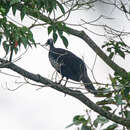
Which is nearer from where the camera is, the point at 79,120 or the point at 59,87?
the point at 79,120

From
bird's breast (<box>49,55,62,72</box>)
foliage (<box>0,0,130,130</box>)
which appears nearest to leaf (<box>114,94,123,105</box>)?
foliage (<box>0,0,130,130</box>)

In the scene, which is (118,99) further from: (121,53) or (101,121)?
(121,53)

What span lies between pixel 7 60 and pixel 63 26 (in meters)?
0.49

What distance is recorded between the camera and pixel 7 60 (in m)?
3.93

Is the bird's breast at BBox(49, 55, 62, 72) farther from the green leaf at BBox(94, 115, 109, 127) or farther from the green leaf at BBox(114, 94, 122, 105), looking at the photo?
the green leaf at BBox(114, 94, 122, 105)

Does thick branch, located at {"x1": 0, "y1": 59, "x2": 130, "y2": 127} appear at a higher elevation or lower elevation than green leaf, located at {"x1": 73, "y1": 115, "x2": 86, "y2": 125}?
higher

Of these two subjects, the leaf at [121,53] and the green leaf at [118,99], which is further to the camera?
the leaf at [121,53]

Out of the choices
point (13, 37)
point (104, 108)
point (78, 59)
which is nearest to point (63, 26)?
point (13, 37)

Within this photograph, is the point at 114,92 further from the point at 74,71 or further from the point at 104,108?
the point at 74,71

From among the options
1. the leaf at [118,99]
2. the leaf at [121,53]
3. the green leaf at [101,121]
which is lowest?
the green leaf at [101,121]

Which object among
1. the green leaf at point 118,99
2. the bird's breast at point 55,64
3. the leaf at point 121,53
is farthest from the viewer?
the bird's breast at point 55,64

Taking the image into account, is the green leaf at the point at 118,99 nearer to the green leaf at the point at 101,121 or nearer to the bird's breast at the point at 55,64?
the green leaf at the point at 101,121

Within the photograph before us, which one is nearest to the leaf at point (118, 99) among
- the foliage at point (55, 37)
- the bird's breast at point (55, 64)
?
the foliage at point (55, 37)

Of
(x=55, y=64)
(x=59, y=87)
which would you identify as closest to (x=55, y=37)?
(x=59, y=87)
